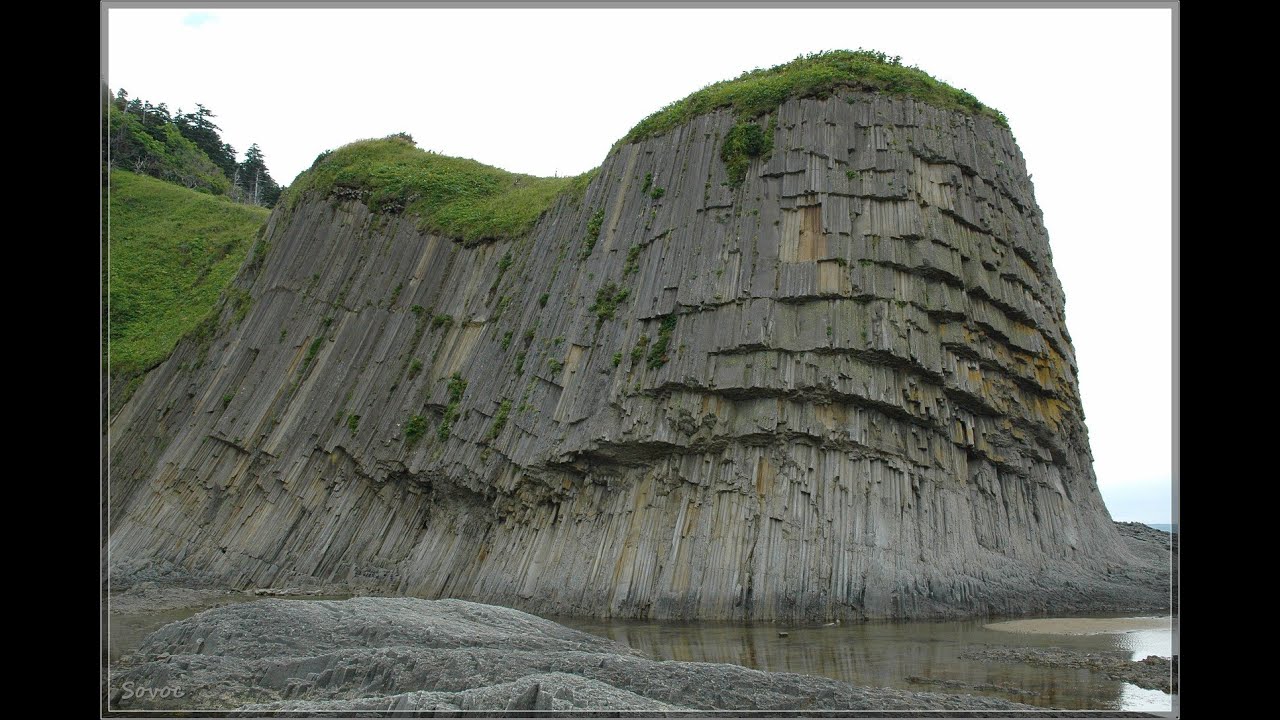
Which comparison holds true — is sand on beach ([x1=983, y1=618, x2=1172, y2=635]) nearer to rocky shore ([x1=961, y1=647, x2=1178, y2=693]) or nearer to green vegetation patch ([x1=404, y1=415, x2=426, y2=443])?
rocky shore ([x1=961, y1=647, x2=1178, y2=693])

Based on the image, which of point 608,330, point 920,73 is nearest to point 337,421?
point 608,330

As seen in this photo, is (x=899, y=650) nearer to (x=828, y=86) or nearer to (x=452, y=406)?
(x=828, y=86)

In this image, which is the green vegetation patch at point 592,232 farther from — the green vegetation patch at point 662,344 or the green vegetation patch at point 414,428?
the green vegetation patch at point 414,428

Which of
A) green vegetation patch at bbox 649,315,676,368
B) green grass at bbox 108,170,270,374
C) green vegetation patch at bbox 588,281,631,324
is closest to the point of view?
green vegetation patch at bbox 649,315,676,368

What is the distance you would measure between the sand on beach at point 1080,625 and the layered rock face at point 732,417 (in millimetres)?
1471

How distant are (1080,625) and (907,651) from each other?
5656mm

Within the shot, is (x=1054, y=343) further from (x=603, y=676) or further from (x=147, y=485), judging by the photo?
(x=147, y=485)

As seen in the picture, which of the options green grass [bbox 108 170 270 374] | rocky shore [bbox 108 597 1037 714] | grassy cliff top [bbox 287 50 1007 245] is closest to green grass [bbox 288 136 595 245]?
grassy cliff top [bbox 287 50 1007 245]

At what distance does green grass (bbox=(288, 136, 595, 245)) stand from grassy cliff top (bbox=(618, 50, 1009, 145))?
19.7 ft

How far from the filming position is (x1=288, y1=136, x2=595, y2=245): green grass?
39.1 meters

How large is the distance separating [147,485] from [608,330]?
22.8 m

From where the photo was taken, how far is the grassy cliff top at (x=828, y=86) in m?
29.5

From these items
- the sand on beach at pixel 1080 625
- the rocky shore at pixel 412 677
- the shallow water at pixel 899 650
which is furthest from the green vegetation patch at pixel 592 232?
the rocky shore at pixel 412 677

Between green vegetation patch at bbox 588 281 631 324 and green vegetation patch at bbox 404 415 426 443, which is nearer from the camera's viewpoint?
green vegetation patch at bbox 588 281 631 324
